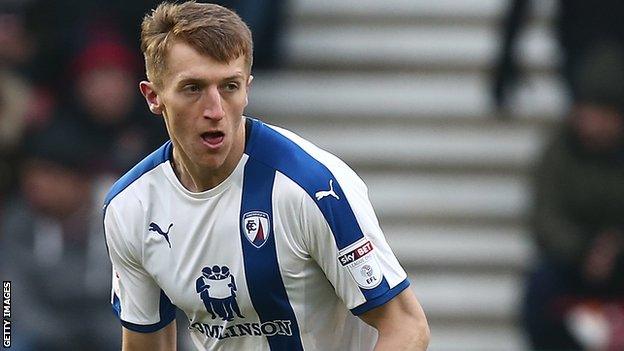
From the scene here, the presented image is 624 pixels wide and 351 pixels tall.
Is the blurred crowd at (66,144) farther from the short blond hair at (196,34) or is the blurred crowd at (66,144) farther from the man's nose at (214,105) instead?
the man's nose at (214,105)

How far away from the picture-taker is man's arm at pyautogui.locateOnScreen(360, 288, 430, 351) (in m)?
3.71

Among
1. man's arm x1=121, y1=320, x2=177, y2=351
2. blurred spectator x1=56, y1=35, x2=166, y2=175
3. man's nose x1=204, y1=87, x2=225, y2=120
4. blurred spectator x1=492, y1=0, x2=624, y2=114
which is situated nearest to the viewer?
man's nose x1=204, y1=87, x2=225, y2=120

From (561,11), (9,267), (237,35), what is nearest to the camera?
(237,35)

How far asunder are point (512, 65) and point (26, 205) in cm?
285

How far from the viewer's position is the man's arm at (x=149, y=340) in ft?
13.9

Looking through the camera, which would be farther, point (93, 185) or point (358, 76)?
point (358, 76)

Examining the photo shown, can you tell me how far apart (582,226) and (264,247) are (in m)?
4.24

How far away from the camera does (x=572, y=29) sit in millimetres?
8000

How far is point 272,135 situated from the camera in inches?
155

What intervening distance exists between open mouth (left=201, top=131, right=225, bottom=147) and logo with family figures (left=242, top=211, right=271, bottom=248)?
238 millimetres

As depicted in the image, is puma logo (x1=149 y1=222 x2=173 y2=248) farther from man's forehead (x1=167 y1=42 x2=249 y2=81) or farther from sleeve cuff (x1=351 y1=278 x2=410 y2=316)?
sleeve cuff (x1=351 y1=278 x2=410 y2=316)

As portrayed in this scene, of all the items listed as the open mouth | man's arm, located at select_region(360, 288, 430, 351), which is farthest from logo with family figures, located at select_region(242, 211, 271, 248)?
man's arm, located at select_region(360, 288, 430, 351)

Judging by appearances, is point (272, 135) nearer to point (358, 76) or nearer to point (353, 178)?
point (353, 178)

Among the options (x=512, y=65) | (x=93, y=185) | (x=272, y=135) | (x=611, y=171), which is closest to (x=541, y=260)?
(x=611, y=171)
